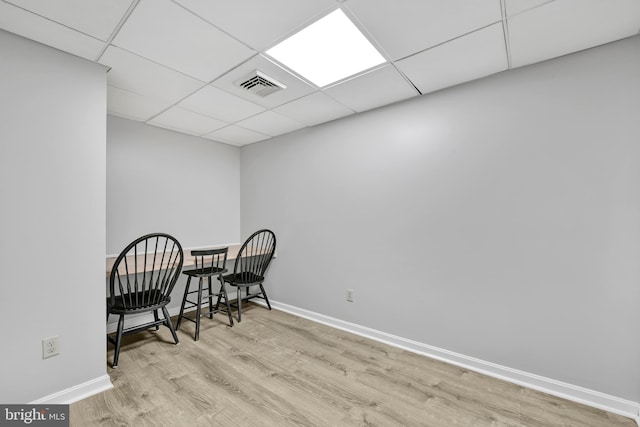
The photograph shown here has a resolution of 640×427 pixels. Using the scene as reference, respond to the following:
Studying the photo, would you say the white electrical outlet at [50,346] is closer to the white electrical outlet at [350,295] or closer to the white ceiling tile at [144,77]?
the white ceiling tile at [144,77]

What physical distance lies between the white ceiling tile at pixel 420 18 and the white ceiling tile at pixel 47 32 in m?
1.63

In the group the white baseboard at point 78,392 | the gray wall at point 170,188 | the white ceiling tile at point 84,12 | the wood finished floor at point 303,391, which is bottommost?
the wood finished floor at point 303,391

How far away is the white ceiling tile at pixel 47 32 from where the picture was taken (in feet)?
5.04

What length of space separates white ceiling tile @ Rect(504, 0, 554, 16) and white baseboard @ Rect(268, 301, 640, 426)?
2.32 metres

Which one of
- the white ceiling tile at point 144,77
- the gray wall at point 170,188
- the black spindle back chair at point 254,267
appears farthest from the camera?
the black spindle back chair at point 254,267

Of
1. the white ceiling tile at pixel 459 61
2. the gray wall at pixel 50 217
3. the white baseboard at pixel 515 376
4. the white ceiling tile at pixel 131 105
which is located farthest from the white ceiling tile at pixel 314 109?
the white baseboard at pixel 515 376

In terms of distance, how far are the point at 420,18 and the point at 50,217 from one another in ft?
8.39

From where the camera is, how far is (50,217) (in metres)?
1.81

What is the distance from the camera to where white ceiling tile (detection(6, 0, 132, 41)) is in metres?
1.46

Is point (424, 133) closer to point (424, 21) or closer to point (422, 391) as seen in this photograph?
point (424, 21)

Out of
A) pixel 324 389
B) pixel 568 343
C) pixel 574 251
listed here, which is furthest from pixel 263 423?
pixel 574 251

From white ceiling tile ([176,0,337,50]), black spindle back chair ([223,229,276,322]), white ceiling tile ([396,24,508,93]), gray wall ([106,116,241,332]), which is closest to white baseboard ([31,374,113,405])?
gray wall ([106,116,241,332])

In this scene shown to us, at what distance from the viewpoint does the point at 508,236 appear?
211 cm

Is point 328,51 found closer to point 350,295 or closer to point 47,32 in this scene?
point 47,32
